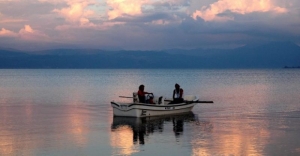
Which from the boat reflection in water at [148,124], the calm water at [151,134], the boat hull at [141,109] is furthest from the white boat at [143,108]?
the calm water at [151,134]

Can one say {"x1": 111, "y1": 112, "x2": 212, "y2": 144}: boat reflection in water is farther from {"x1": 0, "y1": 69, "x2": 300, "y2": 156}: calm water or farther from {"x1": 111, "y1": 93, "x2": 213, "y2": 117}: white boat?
{"x1": 111, "y1": 93, "x2": 213, "y2": 117}: white boat

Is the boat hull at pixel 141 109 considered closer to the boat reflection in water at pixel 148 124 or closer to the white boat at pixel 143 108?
the white boat at pixel 143 108

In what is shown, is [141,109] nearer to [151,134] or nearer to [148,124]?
[148,124]

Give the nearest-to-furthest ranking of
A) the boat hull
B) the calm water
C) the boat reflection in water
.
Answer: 1. the calm water
2. the boat reflection in water
3. the boat hull

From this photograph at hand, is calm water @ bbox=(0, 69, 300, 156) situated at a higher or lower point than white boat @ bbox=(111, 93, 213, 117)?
lower

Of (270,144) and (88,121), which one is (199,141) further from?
(88,121)

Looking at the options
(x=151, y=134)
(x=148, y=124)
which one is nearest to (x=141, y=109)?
(x=148, y=124)

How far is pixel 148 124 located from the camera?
23.8 m

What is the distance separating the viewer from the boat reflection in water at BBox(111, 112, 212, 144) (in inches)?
813

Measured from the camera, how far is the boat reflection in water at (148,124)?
67.8ft

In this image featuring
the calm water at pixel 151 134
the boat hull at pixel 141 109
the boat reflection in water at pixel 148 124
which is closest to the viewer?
the calm water at pixel 151 134

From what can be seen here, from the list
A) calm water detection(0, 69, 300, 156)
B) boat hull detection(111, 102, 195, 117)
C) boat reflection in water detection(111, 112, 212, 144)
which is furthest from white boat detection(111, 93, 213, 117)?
calm water detection(0, 69, 300, 156)

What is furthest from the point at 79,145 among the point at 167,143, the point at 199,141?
the point at 199,141

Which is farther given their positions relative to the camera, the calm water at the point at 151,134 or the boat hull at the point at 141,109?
the boat hull at the point at 141,109
